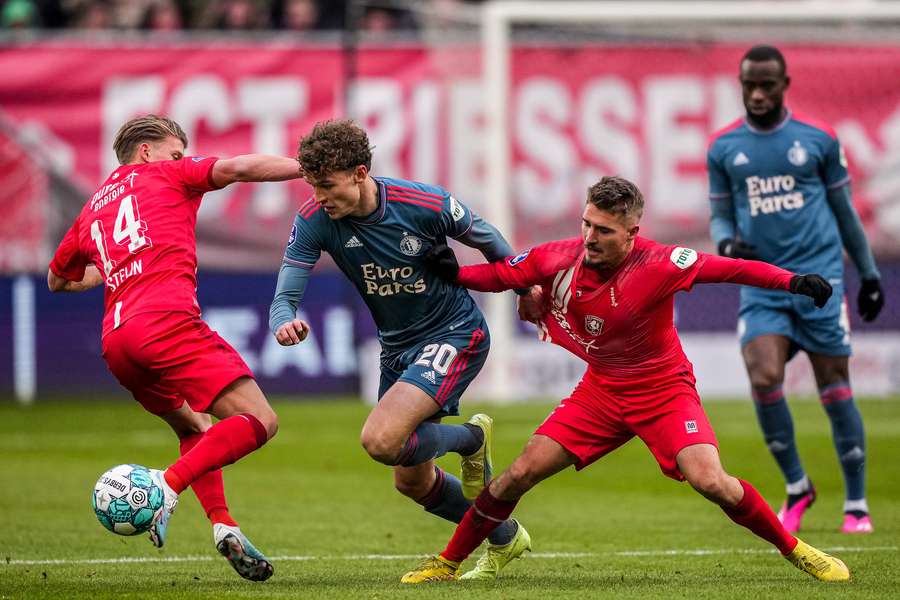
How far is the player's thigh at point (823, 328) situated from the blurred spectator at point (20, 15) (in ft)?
41.4

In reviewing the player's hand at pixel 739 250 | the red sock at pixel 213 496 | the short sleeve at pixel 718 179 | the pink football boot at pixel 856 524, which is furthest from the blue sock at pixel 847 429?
the red sock at pixel 213 496

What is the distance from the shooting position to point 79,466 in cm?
1227

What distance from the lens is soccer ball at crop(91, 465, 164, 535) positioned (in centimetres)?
615

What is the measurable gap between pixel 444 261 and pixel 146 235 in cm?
134

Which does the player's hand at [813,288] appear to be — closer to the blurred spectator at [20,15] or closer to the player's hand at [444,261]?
the player's hand at [444,261]

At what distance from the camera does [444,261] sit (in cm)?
690

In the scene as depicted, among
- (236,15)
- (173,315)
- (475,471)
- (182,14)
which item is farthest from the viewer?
(182,14)

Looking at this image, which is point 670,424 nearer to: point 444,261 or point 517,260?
point 517,260

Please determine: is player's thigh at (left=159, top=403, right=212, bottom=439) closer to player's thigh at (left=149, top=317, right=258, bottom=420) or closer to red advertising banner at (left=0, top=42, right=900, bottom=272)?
player's thigh at (left=149, top=317, right=258, bottom=420)

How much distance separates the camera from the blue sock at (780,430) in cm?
884

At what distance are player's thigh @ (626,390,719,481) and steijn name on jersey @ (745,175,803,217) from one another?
245 centimetres

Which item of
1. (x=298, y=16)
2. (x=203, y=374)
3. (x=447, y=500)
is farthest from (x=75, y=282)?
(x=298, y=16)

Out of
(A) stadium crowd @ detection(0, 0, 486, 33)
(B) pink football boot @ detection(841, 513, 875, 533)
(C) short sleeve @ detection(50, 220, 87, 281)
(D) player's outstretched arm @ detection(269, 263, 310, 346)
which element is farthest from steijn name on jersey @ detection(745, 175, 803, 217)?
(A) stadium crowd @ detection(0, 0, 486, 33)

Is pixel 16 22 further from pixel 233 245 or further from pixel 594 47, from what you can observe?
pixel 594 47
